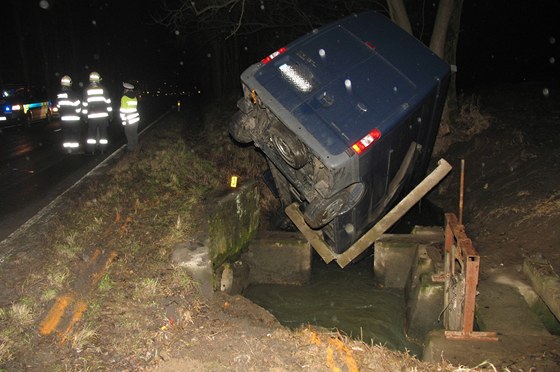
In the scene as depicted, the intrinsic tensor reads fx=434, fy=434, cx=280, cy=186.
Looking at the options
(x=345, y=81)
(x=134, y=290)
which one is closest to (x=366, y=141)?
(x=345, y=81)

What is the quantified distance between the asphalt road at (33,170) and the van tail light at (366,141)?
4.16m

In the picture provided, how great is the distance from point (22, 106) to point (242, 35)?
432 inches

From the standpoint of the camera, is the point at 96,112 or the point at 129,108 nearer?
the point at 129,108

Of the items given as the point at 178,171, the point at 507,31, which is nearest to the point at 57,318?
the point at 178,171

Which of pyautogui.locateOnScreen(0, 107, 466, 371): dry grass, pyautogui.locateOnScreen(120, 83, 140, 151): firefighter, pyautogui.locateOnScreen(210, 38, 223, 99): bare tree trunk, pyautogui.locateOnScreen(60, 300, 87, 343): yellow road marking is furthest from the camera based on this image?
pyautogui.locateOnScreen(210, 38, 223, 99): bare tree trunk

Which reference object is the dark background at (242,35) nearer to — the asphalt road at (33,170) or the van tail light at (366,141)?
the asphalt road at (33,170)

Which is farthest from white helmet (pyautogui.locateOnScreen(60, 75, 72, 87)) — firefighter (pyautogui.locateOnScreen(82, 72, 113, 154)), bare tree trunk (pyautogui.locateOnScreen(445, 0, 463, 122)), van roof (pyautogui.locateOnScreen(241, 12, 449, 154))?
bare tree trunk (pyautogui.locateOnScreen(445, 0, 463, 122))

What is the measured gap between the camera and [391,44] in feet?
18.9

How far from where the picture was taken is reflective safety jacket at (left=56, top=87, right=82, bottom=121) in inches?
361

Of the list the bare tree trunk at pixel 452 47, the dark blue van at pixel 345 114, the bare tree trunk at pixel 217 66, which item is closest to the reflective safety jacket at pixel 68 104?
the dark blue van at pixel 345 114

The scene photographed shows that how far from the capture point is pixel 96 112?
9109 millimetres

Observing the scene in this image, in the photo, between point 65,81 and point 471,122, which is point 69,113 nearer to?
point 65,81

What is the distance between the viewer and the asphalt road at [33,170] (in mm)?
5980

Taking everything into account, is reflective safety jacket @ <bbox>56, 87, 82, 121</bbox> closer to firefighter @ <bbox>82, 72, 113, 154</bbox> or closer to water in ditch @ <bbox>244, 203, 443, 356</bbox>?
firefighter @ <bbox>82, 72, 113, 154</bbox>
